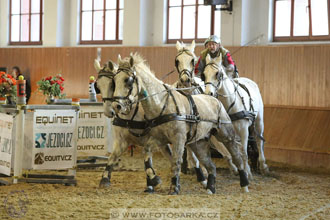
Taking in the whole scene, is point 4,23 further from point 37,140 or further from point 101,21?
point 37,140

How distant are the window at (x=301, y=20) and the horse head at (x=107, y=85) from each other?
6883mm

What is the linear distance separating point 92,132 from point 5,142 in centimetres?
166

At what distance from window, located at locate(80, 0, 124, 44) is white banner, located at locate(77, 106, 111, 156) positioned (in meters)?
6.64

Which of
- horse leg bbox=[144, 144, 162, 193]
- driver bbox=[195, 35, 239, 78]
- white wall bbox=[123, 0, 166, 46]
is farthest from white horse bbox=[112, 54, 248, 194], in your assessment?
white wall bbox=[123, 0, 166, 46]

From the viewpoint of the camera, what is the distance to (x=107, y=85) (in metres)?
6.81

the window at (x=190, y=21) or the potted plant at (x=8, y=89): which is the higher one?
the window at (x=190, y=21)

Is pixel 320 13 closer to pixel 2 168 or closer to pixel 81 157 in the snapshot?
pixel 81 157

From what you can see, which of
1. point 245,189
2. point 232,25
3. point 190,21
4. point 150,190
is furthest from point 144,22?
point 150,190

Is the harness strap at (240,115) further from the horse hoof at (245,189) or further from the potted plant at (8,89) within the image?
the potted plant at (8,89)

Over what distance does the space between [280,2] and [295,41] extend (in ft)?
3.34

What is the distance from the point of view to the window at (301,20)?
12.3m

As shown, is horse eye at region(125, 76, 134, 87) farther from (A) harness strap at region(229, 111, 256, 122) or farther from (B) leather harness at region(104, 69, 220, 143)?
(A) harness strap at region(229, 111, 256, 122)

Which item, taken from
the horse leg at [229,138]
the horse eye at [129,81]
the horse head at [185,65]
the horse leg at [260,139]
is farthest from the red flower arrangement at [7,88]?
the horse leg at [260,139]

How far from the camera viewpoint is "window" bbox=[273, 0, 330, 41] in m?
12.3
